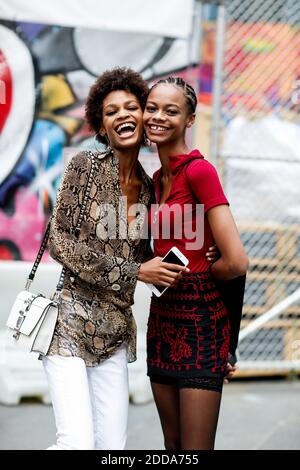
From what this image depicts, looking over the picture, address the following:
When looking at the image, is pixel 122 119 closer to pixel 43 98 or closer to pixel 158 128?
pixel 158 128

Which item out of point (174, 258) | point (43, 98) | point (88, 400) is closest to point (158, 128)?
point (174, 258)

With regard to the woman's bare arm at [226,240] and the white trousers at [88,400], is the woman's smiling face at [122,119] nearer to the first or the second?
the woman's bare arm at [226,240]

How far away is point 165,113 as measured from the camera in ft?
9.65

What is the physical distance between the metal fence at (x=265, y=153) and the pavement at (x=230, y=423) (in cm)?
26

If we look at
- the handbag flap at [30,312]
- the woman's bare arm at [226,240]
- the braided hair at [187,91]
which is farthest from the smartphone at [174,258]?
the braided hair at [187,91]

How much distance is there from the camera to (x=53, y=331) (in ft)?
9.53

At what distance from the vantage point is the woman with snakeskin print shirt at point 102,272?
9.37ft

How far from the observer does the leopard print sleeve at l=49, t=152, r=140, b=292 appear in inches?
112

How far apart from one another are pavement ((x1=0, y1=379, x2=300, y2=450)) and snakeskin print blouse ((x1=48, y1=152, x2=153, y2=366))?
5.99ft

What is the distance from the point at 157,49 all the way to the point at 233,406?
2.70 m

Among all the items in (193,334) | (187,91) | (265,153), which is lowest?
(193,334)

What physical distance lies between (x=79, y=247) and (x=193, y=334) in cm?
56

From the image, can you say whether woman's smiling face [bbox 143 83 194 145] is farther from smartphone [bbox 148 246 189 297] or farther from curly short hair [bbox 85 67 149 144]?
smartphone [bbox 148 246 189 297]

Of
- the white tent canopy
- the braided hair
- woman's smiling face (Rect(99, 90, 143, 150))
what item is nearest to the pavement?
woman's smiling face (Rect(99, 90, 143, 150))
